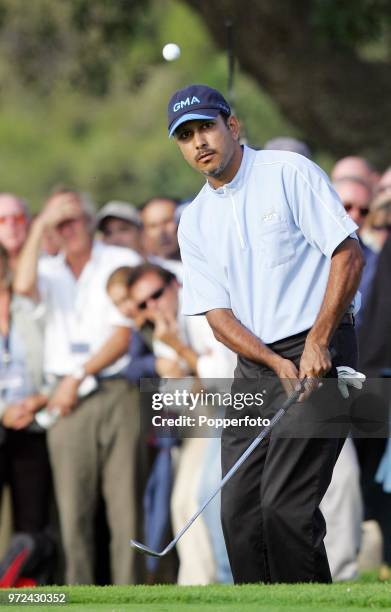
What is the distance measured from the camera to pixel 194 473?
9773 mm

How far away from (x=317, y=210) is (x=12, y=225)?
437 cm

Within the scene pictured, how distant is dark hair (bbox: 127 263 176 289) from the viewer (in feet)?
31.9

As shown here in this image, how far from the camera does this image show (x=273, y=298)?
660 cm

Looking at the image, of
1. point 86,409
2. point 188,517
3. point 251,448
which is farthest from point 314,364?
point 86,409

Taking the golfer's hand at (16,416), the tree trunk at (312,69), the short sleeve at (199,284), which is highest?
the tree trunk at (312,69)

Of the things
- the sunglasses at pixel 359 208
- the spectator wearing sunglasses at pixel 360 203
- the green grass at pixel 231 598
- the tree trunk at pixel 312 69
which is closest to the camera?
the green grass at pixel 231 598

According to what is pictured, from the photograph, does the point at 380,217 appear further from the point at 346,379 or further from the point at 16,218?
the point at 346,379

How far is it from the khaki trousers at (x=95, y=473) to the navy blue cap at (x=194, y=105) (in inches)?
140

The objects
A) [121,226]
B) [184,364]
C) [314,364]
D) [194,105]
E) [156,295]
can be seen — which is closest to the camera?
[314,364]

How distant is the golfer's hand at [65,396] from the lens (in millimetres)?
9961

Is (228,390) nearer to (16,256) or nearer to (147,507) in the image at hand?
(147,507)

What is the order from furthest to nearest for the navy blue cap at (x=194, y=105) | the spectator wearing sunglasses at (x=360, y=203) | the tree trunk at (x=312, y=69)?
the tree trunk at (x=312, y=69), the spectator wearing sunglasses at (x=360, y=203), the navy blue cap at (x=194, y=105)

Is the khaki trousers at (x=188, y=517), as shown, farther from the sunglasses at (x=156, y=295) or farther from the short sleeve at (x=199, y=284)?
the short sleeve at (x=199, y=284)

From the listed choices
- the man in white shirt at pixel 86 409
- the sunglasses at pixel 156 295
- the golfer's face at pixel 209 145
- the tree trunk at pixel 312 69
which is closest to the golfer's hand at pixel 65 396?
the man in white shirt at pixel 86 409
